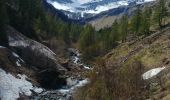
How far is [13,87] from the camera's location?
69.8m

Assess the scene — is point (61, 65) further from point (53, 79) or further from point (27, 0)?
point (27, 0)

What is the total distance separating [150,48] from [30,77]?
29.6 m

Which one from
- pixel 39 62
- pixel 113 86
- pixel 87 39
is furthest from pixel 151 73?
pixel 87 39

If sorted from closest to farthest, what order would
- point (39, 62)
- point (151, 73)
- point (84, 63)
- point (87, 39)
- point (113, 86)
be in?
point (113, 86) < point (151, 73) < point (39, 62) < point (84, 63) < point (87, 39)

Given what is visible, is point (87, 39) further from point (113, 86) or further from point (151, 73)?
point (113, 86)

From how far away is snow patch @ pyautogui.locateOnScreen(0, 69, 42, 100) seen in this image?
6523cm

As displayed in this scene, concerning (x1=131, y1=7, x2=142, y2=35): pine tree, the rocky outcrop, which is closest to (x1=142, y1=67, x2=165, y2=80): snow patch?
the rocky outcrop

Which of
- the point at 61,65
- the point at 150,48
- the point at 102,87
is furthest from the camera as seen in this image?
the point at 61,65

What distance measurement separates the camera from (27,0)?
5054 inches

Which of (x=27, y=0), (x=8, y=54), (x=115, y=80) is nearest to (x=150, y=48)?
(x=8, y=54)

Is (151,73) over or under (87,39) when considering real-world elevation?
under

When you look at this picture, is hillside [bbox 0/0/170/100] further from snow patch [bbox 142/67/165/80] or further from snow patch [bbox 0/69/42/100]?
snow patch [bbox 142/67/165/80]

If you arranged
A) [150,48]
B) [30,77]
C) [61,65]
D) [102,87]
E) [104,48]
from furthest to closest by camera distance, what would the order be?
[104,48], [61,65], [150,48], [30,77], [102,87]

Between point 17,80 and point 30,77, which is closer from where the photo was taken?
point 17,80
